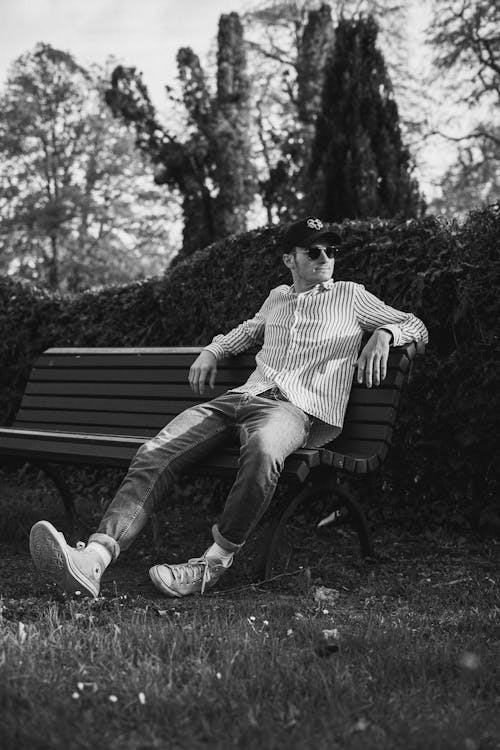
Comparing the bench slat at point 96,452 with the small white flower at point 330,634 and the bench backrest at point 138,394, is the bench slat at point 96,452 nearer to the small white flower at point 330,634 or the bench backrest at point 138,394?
the bench backrest at point 138,394

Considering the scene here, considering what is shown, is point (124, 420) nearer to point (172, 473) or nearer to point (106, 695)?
point (172, 473)

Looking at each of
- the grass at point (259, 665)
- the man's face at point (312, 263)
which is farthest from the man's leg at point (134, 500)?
the man's face at point (312, 263)

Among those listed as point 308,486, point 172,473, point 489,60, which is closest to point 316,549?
point 308,486

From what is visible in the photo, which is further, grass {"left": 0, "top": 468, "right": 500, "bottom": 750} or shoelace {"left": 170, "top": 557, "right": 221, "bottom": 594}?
shoelace {"left": 170, "top": 557, "right": 221, "bottom": 594}

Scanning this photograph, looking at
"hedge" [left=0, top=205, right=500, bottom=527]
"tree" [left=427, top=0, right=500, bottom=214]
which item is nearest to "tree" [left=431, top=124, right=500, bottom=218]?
"tree" [left=427, top=0, right=500, bottom=214]

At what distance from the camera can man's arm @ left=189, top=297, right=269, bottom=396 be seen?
167 inches

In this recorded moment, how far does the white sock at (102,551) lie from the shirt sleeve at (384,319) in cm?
153

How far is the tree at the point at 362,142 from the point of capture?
615 inches

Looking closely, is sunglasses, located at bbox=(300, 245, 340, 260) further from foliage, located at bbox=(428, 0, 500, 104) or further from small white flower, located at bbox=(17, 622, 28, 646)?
foliage, located at bbox=(428, 0, 500, 104)

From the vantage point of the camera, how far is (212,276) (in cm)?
569

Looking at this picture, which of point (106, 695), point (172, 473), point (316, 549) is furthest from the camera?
point (316, 549)

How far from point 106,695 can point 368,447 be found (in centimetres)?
186

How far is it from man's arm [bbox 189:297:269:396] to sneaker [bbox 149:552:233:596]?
3.63ft

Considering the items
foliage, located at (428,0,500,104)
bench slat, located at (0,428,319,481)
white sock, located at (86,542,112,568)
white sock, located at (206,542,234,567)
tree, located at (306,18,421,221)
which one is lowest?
white sock, located at (206,542,234,567)
